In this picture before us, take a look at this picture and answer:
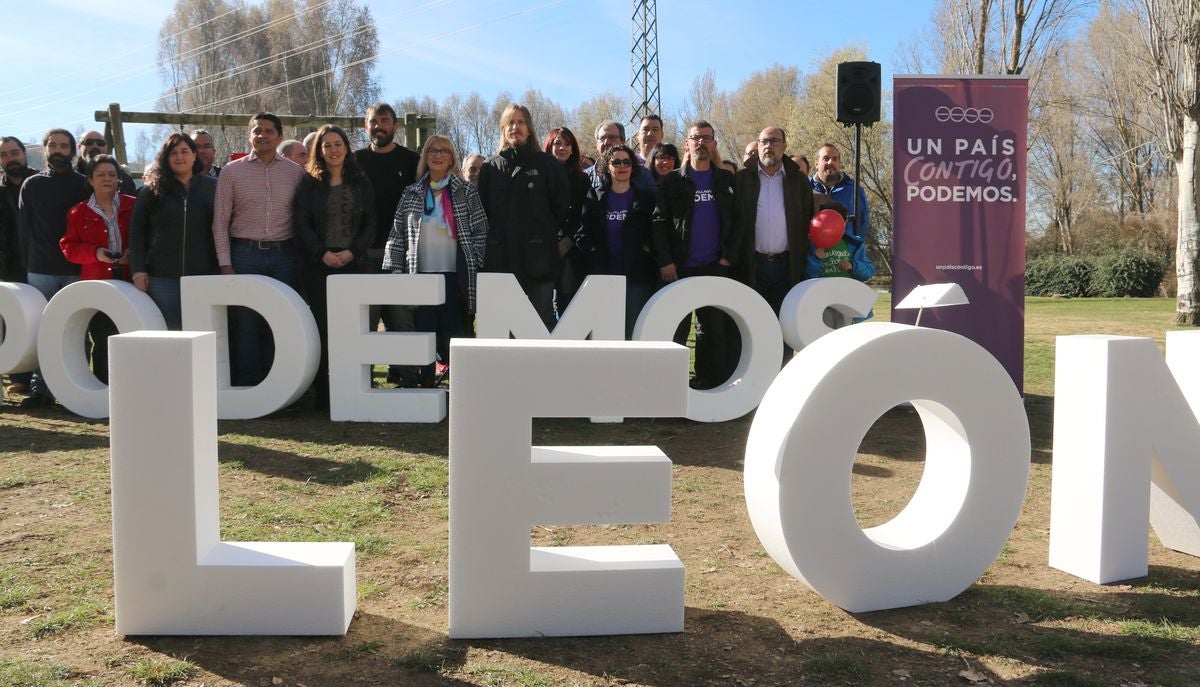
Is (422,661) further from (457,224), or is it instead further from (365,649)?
(457,224)

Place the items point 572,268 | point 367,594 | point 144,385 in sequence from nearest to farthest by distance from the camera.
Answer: point 144,385
point 367,594
point 572,268

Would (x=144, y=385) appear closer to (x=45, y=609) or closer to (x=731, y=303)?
(x=45, y=609)

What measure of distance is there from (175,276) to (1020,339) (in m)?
6.44

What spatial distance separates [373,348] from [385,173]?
1.52 metres

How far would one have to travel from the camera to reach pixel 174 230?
6691 mm

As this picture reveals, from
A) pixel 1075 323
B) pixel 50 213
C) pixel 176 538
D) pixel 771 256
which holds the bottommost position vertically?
pixel 176 538

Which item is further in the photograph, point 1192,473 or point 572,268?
point 572,268

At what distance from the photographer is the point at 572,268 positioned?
24.4 ft

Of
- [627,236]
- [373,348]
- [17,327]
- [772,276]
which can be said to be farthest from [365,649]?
[17,327]

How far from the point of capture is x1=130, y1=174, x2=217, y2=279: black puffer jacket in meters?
6.64

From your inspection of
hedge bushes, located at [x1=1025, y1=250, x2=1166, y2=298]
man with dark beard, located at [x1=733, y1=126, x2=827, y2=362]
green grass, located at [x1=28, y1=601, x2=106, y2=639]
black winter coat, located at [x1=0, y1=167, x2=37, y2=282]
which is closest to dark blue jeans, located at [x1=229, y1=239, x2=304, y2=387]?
black winter coat, located at [x1=0, y1=167, x2=37, y2=282]

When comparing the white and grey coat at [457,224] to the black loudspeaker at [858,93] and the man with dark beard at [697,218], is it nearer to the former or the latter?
the man with dark beard at [697,218]

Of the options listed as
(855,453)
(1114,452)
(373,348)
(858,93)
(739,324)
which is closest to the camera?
(855,453)

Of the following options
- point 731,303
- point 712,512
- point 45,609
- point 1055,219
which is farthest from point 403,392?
point 1055,219
